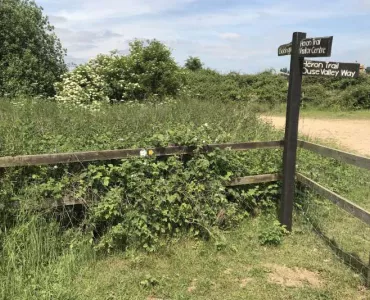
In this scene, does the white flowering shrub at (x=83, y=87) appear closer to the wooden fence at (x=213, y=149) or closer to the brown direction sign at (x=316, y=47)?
the wooden fence at (x=213, y=149)

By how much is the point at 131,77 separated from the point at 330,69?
9347 mm

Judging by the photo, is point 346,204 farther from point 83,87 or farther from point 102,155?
point 83,87

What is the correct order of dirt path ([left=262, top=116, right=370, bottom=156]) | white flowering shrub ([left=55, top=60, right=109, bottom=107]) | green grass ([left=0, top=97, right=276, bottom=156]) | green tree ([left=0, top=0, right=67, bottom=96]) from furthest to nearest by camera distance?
1. green tree ([left=0, top=0, right=67, bottom=96])
2. white flowering shrub ([left=55, top=60, right=109, bottom=107])
3. dirt path ([left=262, top=116, right=370, bottom=156])
4. green grass ([left=0, top=97, right=276, bottom=156])

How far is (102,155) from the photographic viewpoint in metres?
3.90

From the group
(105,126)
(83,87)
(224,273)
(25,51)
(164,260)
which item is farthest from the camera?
(25,51)

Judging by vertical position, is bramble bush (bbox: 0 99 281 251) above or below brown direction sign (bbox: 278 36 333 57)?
below

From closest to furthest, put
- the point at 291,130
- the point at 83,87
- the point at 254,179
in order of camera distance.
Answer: the point at 291,130 < the point at 254,179 < the point at 83,87

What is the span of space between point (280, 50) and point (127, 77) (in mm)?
8683

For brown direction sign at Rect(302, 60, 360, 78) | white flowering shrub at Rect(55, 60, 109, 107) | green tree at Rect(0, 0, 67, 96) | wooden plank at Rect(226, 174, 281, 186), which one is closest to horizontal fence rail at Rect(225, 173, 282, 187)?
wooden plank at Rect(226, 174, 281, 186)

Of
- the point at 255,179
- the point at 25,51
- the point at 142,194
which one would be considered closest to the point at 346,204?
the point at 255,179

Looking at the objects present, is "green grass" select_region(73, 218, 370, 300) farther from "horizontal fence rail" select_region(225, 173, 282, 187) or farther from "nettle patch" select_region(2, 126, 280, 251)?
"horizontal fence rail" select_region(225, 173, 282, 187)

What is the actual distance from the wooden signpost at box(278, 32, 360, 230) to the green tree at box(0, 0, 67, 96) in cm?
1062

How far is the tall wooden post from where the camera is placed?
4.22 meters

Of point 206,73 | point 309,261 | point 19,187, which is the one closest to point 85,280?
point 19,187
